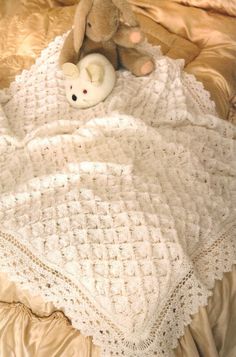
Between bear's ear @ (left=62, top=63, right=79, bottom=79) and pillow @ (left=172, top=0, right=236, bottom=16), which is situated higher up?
pillow @ (left=172, top=0, right=236, bottom=16)

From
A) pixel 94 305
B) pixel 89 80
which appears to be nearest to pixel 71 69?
pixel 89 80

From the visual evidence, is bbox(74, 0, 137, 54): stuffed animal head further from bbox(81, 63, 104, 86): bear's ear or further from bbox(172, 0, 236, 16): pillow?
bbox(172, 0, 236, 16): pillow

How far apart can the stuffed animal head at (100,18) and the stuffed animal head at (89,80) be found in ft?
0.20

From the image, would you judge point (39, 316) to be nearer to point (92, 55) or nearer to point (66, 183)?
point (66, 183)

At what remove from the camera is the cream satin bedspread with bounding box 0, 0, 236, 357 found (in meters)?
0.88

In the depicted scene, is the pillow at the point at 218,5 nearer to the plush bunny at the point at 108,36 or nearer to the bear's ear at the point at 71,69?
the plush bunny at the point at 108,36

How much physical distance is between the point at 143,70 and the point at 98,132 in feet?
0.96

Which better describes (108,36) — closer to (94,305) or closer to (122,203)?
(122,203)

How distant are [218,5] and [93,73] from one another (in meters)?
0.72

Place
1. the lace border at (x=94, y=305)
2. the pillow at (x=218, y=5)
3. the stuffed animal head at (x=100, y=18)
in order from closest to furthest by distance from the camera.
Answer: the lace border at (x=94, y=305), the stuffed animal head at (x=100, y=18), the pillow at (x=218, y=5)

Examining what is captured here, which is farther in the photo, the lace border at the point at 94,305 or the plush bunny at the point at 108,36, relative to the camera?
the plush bunny at the point at 108,36

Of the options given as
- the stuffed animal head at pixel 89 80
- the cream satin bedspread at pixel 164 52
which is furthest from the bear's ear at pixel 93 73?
the cream satin bedspread at pixel 164 52

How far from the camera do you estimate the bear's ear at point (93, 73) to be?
1135mm

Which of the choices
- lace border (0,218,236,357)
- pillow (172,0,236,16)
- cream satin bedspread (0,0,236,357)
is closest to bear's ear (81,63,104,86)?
cream satin bedspread (0,0,236,357)
